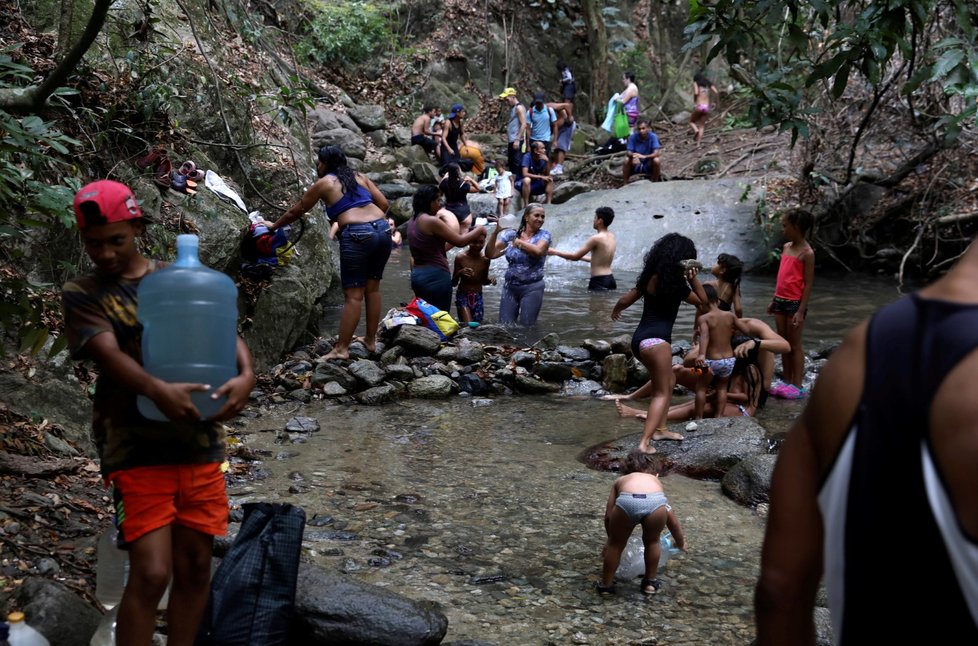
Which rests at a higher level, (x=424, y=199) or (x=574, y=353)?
(x=424, y=199)

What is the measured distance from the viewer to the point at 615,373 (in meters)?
8.88

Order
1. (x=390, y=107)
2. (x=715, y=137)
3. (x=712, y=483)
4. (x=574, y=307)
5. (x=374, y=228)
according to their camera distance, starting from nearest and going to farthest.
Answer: (x=712, y=483)
(x=374, y=228)
(x=574, y=307)
(x=715, y=137)
(x=390, y=107)

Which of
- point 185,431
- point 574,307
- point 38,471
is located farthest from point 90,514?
point 574,307

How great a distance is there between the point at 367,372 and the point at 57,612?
16.3ft

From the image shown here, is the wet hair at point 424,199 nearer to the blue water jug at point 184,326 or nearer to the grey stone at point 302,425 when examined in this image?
the grey stone at point 302,425

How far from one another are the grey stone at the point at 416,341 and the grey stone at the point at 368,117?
13.9 meters

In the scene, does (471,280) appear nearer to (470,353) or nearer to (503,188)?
(470,353)

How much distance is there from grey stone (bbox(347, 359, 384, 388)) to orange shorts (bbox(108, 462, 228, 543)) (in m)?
4.99

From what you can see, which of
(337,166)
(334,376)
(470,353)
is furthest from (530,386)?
(337,166)

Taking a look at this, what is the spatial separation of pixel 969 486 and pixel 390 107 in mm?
23447

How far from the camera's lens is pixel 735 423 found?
6.77 m

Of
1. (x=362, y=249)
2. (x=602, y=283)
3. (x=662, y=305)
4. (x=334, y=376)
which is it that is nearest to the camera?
(x=662, y=305)

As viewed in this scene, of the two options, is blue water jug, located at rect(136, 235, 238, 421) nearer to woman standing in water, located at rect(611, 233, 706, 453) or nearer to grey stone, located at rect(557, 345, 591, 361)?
woman standing in water, located at rect(611, 233, 706, 453)

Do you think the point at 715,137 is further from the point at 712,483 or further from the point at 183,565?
the point at 183,565
